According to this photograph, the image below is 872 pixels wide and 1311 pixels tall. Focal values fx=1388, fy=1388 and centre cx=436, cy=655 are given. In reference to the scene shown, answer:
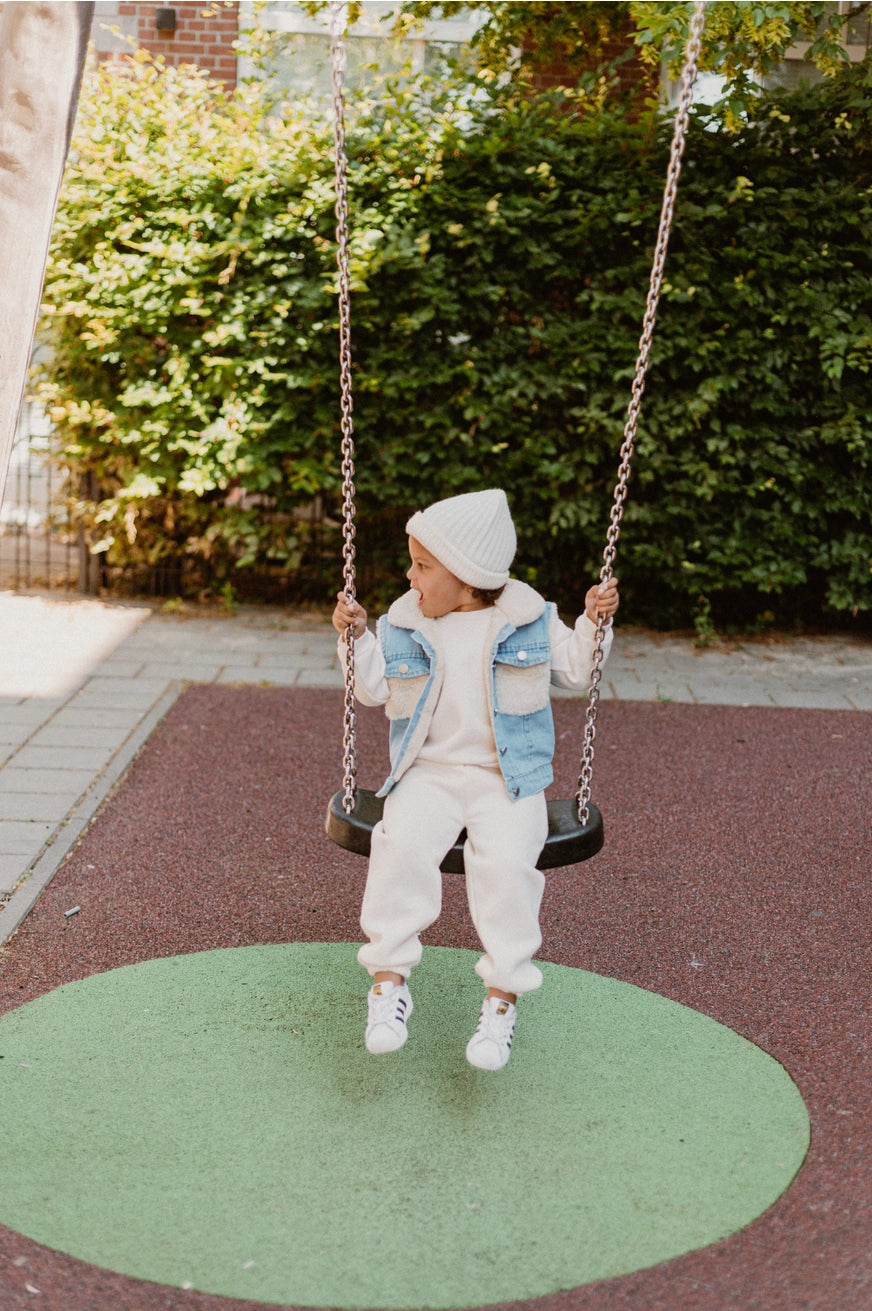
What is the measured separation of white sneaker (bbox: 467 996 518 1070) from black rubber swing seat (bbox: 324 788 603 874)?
0.98 ft

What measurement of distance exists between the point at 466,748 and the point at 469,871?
27cm

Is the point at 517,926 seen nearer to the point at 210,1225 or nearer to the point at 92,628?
the point at 210,1225

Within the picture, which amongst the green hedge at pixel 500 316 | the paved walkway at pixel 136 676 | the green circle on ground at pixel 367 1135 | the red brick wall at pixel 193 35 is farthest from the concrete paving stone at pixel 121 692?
the red brick wall at pixel 193 35

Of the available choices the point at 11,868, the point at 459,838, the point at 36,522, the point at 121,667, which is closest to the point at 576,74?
the point at 36,522

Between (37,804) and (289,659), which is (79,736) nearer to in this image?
(37,804)

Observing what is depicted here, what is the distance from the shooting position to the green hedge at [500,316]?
23.2 ft

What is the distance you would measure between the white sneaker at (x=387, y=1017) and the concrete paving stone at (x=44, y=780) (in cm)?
213

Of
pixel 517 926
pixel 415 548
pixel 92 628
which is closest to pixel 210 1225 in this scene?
pixel 517 926

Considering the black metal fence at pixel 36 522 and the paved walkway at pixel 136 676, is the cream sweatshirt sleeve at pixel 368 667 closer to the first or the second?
the paved walkway at pixel 136 676

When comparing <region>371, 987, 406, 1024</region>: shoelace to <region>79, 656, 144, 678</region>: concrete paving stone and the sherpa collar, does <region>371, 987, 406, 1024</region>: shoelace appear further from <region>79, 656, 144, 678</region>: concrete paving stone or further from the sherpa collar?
<region>79, 656, 144, 678</region>: concrete paving stone

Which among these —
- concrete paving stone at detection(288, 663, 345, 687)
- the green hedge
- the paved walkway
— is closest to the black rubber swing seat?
the paved walkway

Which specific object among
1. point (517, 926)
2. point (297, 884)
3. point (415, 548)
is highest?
point (415, 548)

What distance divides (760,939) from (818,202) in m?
4.55

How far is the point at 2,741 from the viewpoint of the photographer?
5.35m
